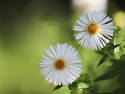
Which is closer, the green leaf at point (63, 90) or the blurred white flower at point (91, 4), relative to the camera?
the green leaf at point (63, 90)

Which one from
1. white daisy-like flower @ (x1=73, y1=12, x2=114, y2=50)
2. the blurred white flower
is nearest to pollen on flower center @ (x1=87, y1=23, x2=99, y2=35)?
white daisy-like flower @ (x1=73, y1=12, x2=114, y2=50)

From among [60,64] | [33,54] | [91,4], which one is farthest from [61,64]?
[91,4]

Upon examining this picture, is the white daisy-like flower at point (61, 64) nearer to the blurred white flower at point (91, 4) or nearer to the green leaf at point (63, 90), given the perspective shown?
the green leaf at point (63, 90)

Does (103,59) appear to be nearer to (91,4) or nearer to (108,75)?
(108,75)

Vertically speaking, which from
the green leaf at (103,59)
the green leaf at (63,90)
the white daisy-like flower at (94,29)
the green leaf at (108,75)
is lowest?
the green leaf at (63,90)

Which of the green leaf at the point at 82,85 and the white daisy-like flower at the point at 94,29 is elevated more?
the white daisy-like flower at the point at 94,29

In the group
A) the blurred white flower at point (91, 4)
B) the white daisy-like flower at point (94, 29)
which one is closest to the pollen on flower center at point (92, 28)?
the white daisy-like flower at point (94, 29)

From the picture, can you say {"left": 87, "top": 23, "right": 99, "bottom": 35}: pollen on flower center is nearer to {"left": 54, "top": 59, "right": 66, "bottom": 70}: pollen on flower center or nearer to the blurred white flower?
{"left": 54, "top": 59, "right": 66, "bottom": 70}: pollen on flower center
